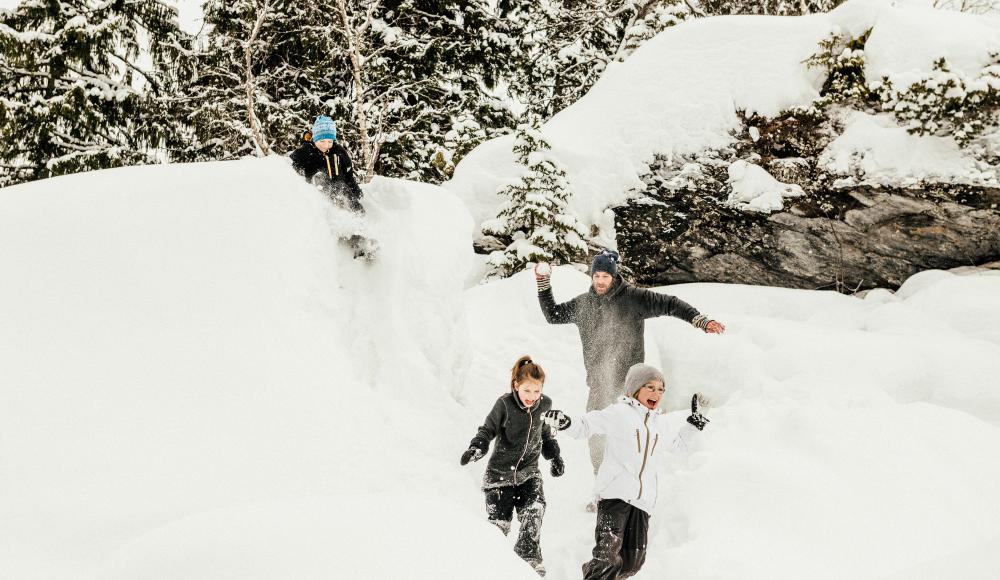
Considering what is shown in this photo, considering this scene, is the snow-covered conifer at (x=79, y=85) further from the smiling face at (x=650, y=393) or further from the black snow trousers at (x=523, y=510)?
the smiling face at (x=650, y=393)

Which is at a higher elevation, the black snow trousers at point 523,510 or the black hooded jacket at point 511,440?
the black hooded jacket at point 511,440

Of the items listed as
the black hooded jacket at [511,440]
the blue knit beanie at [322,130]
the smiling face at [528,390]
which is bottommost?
the black hooded jacket at [511,440]

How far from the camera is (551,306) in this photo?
5.15 meters

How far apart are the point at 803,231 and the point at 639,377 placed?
6.25m

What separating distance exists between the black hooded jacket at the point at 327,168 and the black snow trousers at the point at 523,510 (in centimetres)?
279

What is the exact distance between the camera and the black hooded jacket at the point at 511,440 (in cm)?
384

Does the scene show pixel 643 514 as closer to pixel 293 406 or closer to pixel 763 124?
pixel 293 406

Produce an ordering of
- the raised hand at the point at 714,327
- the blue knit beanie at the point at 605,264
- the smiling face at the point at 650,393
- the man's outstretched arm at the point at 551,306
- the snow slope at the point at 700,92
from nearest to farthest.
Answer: the smiling face at the point at 650,393 < the raised hand at the point at 714,327 < the blue knit beanie at the point at 605,264 < the man's outstretched arm at the point at 551,306 < the snow slope at the point at 700,92

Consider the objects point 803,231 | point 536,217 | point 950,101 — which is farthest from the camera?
point 536,217

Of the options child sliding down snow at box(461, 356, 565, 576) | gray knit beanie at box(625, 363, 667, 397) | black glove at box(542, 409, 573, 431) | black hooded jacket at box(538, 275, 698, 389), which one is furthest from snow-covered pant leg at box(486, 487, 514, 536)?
black hooded jacket at box(538, 275, 698, 389)

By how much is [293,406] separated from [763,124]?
8103mm

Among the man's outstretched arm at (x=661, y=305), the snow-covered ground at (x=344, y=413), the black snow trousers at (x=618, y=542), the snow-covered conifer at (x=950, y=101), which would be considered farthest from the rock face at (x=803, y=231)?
the black snow trousers at (x=618, y=542)

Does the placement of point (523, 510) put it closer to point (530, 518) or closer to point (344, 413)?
point (530, 518)

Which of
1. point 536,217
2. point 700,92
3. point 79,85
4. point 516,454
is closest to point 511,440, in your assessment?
point 516,454
